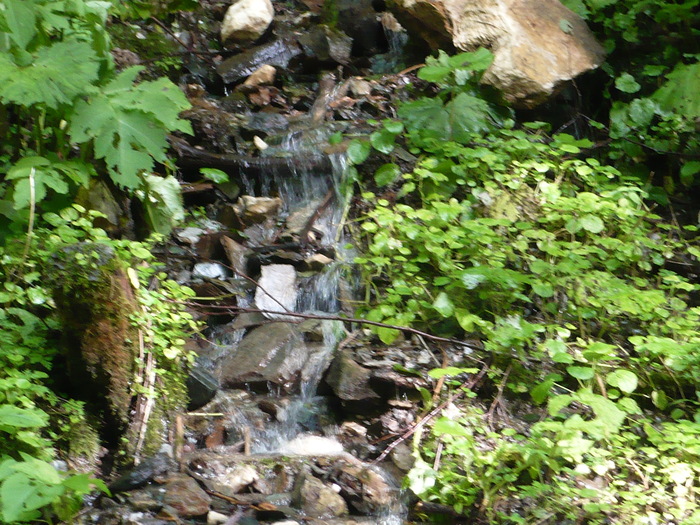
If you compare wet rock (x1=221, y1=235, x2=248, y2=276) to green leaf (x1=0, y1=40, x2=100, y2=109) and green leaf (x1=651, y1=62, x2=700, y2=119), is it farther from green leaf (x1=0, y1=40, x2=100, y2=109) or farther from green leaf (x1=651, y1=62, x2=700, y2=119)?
green leaf (x1=651, y1=62, x2=700, y2=119)

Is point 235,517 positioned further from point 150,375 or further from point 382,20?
point 382,20

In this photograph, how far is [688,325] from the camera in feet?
12.4

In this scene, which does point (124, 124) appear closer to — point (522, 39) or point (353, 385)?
point (353, 385)

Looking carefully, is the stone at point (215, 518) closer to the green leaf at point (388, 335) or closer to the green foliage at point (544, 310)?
the green foliage at point (544, 310)

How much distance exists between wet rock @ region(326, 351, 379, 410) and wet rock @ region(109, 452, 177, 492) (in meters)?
1.09

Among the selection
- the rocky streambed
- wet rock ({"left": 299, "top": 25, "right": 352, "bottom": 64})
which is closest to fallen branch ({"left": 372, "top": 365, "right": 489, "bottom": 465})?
the rocky streambed

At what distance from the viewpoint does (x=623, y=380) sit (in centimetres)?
326

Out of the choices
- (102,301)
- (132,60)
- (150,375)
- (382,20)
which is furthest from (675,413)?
(382,20)

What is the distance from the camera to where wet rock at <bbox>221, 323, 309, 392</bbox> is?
4.07 m

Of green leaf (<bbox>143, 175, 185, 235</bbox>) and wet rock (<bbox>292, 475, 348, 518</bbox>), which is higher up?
green leaf (<bbox>143, 175, 185, 235</bbox>)

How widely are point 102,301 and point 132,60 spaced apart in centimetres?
414

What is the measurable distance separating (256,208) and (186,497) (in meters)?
2.90

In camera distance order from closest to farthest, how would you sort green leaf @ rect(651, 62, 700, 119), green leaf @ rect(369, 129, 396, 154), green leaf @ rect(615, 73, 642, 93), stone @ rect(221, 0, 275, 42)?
green leaf @ rect(651, 62, 700, 119) → green leaf @ rect(369, 129, 396, 154) → green leaf @ rect(615, 73, 642, 93) → stone @ rect(221, 0, 275, 42)

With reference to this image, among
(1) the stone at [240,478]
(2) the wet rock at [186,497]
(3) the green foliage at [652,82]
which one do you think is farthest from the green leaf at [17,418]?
(3) the green foliage at [652,82]
